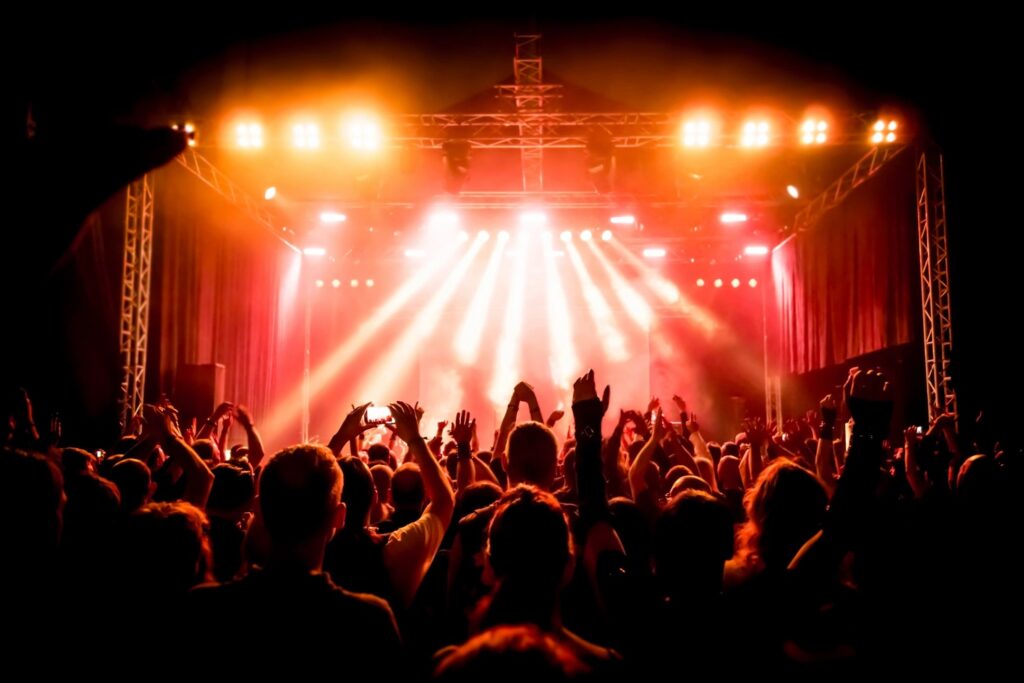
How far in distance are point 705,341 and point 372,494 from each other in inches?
704

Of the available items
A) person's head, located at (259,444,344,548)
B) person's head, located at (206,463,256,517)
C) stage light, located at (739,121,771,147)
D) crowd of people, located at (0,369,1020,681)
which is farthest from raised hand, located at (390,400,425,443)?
stage light, located at (739,121,771,147)

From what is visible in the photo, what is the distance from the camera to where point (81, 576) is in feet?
6.05

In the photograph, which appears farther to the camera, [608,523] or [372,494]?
[372,494]

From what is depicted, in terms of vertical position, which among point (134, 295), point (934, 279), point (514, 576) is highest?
point (934, 279)

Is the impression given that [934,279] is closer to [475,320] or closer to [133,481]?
[133,481]

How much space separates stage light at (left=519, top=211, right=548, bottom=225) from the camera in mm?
14930

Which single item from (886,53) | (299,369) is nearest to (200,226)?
(299,369)

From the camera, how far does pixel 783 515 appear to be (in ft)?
7.28

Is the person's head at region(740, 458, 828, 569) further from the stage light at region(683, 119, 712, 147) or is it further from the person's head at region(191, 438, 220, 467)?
the stage light at region(683, 119, 712, 147)

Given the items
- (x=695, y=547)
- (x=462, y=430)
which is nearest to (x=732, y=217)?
(x=462, y=430)

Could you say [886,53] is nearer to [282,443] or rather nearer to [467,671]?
[467,671]

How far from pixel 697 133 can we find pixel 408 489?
8.85 metres

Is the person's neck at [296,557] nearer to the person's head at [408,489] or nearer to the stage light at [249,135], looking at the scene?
the person's head at [408,489]

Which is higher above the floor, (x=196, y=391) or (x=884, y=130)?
(x=884, y=130)
